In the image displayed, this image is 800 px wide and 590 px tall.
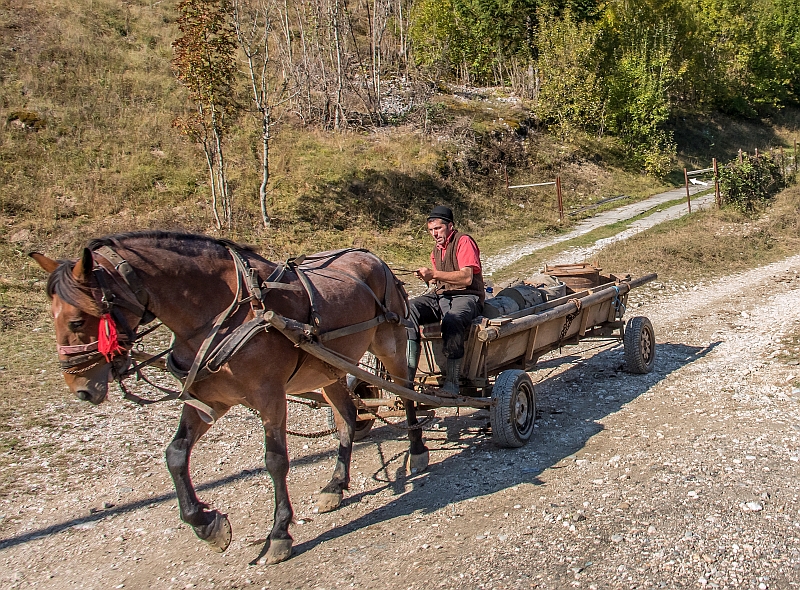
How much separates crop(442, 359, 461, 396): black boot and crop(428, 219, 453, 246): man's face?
44.2 inches

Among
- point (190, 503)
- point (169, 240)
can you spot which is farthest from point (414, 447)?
point (169, 240)

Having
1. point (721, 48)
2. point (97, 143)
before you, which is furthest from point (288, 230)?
point (721, 48)

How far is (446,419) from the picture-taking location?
7562 mm

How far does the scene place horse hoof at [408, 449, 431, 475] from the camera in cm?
621

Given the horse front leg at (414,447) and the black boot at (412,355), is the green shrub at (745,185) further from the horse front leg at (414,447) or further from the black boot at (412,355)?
the horse front leg at (414,447)

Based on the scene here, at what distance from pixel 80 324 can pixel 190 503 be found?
139cm

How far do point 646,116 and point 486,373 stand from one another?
27.0 meters

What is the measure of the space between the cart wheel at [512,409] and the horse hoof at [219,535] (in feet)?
8.27

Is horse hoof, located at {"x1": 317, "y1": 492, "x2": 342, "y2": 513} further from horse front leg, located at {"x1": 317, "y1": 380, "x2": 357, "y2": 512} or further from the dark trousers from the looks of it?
the dark trousers

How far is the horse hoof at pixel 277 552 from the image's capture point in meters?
4.72

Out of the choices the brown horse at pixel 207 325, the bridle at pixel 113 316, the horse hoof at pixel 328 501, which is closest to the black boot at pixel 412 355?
the brown horse at pixel 207 325

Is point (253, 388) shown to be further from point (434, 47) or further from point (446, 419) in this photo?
point (434, 47)

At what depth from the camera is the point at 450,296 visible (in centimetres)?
681

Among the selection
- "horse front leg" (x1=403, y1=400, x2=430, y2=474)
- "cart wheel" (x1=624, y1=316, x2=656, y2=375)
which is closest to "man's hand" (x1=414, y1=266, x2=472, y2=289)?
"horse front leg" (x1=403, y1=400, x2=430, y2=474)
